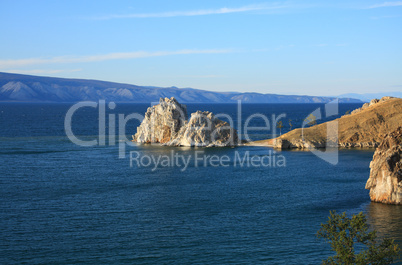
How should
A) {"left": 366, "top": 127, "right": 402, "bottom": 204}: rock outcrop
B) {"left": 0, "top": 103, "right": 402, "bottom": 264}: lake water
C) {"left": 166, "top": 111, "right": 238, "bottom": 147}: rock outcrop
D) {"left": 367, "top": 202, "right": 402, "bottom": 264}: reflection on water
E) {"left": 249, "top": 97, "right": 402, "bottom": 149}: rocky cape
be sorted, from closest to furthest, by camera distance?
{"left": 0, "top": 103, "right": 402, "bottom": 264}: lake water → {"left": 367, "top": 202, "right": 402, "bottom": 264}: reflection on water → {"left": 366, "top": 127, "right": 402, "bottom": 204}: rock outcrop → {"left": 249, "top": 97, "right": 402, "bottom": 149}: rocky cape → {"left": 166, "top": 111, "right": 238, "bottom": 147}: rock outcrop

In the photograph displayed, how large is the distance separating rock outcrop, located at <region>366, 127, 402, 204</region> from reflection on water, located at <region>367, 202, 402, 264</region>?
4.24ft

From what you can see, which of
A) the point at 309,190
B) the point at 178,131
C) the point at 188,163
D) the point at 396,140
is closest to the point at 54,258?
the point at 309,190

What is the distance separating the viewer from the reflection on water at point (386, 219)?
5219 cm

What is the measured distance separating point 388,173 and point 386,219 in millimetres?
7770

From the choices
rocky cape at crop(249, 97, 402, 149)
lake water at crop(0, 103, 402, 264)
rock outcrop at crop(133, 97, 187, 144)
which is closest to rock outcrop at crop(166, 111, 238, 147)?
rock outcrop at crop(133, 97, 187, 144)

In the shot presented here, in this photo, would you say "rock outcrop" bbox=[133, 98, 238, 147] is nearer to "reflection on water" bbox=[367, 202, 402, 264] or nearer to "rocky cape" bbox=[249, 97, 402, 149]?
"rocky cape" bbox=[249, 97, 402, 149]

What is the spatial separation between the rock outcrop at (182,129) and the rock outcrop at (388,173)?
6854cm

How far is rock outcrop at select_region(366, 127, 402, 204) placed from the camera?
62.4 m

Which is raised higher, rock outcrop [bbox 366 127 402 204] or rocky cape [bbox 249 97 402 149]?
rocky cape [bbox 249 97 402 149]

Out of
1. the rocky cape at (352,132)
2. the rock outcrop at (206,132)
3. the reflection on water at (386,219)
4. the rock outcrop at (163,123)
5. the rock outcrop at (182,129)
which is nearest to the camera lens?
the reflection on water at (386,219)

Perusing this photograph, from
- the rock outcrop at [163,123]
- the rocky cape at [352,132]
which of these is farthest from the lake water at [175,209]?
the rock outcrop at [163,123]

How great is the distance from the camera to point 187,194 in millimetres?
73312

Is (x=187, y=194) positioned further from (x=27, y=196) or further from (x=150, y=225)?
(x=27, y=196)

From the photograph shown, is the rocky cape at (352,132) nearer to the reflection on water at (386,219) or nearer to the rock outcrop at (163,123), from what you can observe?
the rock outcrop at (163,123)
